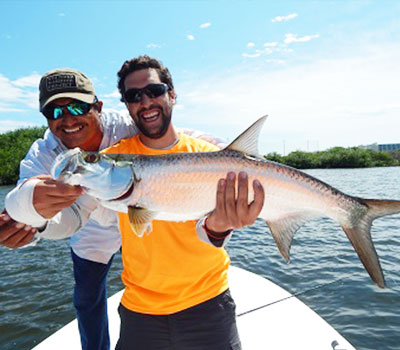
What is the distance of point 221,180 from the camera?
8.06 feet

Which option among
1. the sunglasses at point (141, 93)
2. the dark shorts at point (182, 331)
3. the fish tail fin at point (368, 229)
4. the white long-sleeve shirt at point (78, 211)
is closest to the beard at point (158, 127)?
the sunglasses at point (141, 93)

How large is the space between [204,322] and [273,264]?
24.5 feet

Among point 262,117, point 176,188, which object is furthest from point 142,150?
point 262,117

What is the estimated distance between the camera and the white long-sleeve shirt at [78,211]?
2.31m

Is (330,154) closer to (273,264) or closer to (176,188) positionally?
(273,264)

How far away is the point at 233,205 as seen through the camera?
2492 mm

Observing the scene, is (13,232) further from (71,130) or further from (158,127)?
(158,127)

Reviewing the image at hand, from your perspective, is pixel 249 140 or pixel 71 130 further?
pixel 71 130

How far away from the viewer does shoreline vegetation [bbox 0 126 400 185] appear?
146 ft

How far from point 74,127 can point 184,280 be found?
1.90 metres

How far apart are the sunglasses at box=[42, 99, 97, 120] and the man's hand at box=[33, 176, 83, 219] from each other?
1.16 metres

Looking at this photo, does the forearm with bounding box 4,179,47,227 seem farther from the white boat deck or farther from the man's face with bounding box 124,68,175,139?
the white boat deck

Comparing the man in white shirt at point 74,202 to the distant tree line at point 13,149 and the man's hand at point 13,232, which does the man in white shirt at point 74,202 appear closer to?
the man's hand at point 13,232

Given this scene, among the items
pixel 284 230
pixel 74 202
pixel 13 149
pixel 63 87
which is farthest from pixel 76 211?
pixel 13 149
